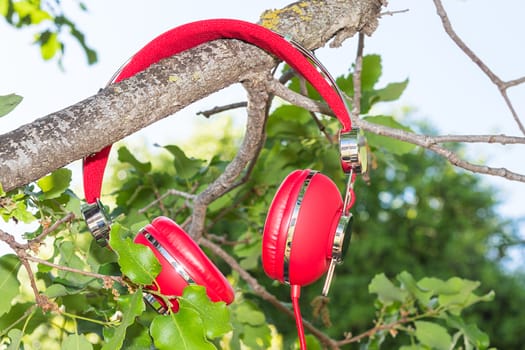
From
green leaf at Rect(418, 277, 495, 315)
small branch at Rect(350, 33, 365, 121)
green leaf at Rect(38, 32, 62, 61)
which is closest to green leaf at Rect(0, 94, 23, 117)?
small branch at Rect(350, 33, 365, 121)

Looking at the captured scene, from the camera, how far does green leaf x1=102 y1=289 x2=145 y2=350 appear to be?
565 millimetres

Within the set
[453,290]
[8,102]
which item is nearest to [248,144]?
[8,102]

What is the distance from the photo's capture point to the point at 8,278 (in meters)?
0.77

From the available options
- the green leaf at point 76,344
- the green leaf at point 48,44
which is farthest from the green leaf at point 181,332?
the green leaf at point 48,44

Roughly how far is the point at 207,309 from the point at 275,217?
15 cm

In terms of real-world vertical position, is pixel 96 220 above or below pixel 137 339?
above

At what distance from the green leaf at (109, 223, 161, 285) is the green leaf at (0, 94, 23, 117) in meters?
0.16

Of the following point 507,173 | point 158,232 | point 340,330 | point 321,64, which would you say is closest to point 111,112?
point 158,232

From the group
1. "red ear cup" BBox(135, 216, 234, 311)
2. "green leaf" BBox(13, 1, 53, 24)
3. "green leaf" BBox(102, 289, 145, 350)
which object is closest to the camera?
"green leaf" BBox(102, 289, 145, 350)

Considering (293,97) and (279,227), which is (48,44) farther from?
(279,227)

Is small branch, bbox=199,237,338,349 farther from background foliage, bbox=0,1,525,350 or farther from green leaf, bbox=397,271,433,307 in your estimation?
green leaf, bbox=397,271,433,307

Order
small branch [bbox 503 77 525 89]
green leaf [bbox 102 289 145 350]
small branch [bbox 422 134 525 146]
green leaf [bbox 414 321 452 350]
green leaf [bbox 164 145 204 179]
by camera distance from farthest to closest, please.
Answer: green leaf [bbox 164 145 204 179] → green leaf [bbox 414 321 452 350] → small branch [bbox 503 77 525 89] → small branch [bbox 422 134 525 146] → green leaf [bbox 102 289 145 350]

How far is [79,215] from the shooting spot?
792 mm

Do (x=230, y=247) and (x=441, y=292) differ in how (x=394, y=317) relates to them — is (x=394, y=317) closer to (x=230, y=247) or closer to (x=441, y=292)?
(x=441, y=292)
